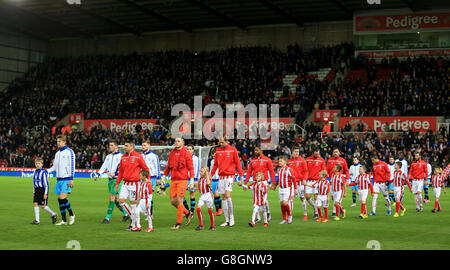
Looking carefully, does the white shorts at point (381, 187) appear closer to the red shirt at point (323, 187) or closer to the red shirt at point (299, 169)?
the red shirt at point (299, 169)

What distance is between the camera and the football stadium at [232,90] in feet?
96.1

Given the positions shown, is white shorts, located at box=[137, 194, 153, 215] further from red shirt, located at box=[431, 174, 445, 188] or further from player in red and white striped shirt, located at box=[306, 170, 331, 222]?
red shirt, located at box=[431, 174, 445, 188]

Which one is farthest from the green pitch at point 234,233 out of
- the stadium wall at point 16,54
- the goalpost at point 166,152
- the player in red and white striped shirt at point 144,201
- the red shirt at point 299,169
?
the stadium wall at point 16,54

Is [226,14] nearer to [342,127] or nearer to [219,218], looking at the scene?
[342,127]

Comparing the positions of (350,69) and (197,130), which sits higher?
(350,69)

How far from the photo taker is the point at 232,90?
48.8 m

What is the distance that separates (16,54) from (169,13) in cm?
1998

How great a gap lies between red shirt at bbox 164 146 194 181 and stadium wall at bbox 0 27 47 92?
167ft

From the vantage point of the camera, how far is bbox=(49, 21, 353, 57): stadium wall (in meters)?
52.9

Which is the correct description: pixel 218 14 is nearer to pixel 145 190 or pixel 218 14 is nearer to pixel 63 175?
pixel 63 175

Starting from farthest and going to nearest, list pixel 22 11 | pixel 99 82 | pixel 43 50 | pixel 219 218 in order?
pixel 43 50 < pixel 99 82 < pixel 22 11 < pixel 219 218

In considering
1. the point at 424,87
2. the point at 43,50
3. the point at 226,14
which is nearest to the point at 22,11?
the point at 43,50

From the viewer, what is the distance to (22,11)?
2074 inches

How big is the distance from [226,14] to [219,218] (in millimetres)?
36147
